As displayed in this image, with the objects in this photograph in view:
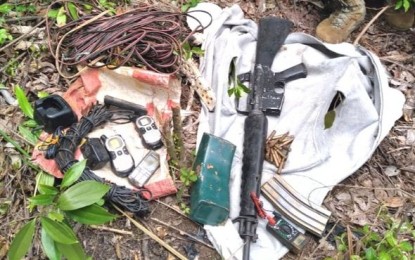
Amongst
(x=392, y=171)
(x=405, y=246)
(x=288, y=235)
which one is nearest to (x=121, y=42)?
(x=288, y=235)

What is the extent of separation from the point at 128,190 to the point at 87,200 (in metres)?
0.45

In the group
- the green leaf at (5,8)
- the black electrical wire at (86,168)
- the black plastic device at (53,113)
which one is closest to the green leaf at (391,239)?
the black electrical wire at (86,168)

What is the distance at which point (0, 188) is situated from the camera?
2.28m

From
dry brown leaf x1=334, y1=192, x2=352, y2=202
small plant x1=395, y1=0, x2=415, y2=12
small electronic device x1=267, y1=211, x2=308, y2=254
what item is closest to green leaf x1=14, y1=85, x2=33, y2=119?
small electronic device x1=267, y1=211, x2=308, y2=254

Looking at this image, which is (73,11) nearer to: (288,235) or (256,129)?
(256,129)

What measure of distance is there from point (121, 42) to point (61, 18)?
452 mm

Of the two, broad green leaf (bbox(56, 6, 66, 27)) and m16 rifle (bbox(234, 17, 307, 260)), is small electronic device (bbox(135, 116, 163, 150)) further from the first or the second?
broad green leaf (bbox(56, 6, 66, 27))

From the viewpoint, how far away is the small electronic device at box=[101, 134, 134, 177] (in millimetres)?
2309

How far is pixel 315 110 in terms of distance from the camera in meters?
2.62

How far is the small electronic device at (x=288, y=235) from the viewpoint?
2221 millimetres

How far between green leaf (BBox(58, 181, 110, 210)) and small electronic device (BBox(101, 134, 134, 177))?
50 centimetres

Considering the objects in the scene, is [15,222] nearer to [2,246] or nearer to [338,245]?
[2,246]

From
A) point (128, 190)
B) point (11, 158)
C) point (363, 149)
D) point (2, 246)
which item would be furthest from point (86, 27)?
point (363, 149)

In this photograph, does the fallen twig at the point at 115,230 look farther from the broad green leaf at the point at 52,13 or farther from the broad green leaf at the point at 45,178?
the broad green leaf at the point at 52,13
